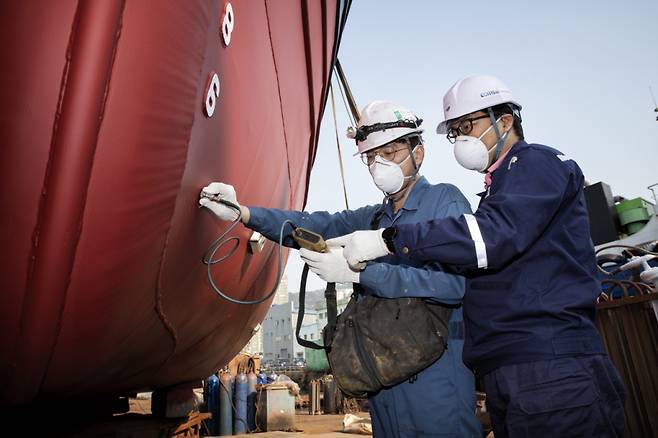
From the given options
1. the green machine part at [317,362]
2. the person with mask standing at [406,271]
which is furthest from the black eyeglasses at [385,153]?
the green machine part at [317,362]

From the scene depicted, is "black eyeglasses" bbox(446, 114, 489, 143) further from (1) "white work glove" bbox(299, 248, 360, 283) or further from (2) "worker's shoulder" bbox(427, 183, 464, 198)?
(1) "white work glove" bbox(299, 248, 360, 283)

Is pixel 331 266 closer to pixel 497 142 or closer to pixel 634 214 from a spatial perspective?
pixel 497 142

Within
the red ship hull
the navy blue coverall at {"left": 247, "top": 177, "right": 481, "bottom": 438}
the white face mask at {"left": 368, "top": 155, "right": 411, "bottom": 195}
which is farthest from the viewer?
the white face mask at {"left": 368, "top": 155, "right": 411, "bottom": 195}

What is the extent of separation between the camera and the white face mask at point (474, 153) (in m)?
1.63

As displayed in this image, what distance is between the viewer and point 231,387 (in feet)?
25.5

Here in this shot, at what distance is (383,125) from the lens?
2008 mm

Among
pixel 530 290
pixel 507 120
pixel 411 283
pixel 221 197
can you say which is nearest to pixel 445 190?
pixel 507 120

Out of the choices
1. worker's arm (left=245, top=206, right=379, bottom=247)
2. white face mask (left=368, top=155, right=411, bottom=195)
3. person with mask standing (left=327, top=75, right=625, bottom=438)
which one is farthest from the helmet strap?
worker's arm (left=245, top=206, right=379, bottom=247)

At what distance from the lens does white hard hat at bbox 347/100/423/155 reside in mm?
2000

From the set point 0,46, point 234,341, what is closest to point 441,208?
point 0,46

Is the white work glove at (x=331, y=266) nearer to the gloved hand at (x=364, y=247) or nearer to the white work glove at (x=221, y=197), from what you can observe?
the gloved hand at (x=364, y=247)

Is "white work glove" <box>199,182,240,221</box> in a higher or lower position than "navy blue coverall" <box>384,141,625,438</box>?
higher

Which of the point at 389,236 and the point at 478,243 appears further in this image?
the point at 389,236

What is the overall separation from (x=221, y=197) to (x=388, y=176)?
2.45 ft
